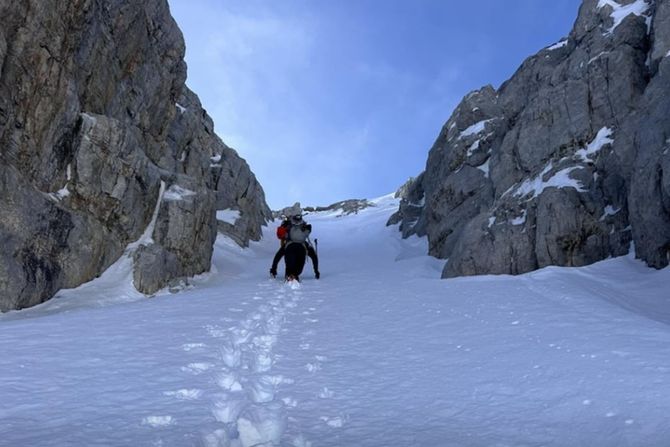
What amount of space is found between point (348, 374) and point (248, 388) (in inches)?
59.2

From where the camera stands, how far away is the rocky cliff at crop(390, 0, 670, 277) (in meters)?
17.3

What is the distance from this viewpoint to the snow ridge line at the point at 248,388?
4699 millimetres

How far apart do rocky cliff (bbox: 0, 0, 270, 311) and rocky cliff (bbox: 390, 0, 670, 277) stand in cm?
1607

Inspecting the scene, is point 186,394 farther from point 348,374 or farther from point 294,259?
point 294,259

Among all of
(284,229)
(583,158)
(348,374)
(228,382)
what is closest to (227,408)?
(228,382)

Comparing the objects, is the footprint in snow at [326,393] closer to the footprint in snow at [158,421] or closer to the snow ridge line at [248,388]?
the snow ridge line at [248,388]

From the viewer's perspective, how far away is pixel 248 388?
6.00m

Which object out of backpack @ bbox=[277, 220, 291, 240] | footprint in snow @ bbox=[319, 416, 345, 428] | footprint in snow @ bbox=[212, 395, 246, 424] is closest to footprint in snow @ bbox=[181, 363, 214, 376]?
footprint in snow @ bbox=[212, 395, 246, 424]

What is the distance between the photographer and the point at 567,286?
516 inches

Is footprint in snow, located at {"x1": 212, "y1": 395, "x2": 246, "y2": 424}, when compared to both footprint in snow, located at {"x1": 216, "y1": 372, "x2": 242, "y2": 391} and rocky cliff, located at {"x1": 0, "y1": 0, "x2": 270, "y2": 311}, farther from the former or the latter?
rocky cliff, located at {"x1": 0, "y1": 0, "x2": 270, "y2": 311}

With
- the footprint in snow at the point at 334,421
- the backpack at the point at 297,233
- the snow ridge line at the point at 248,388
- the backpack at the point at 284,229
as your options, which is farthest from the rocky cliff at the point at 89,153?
the footprint in snow at the point at 334,421

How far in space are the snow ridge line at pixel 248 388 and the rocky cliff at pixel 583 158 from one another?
14305 millimetres

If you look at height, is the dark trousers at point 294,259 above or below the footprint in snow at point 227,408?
above

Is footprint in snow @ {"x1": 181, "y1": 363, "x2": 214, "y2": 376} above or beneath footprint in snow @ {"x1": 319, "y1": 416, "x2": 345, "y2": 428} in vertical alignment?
above
